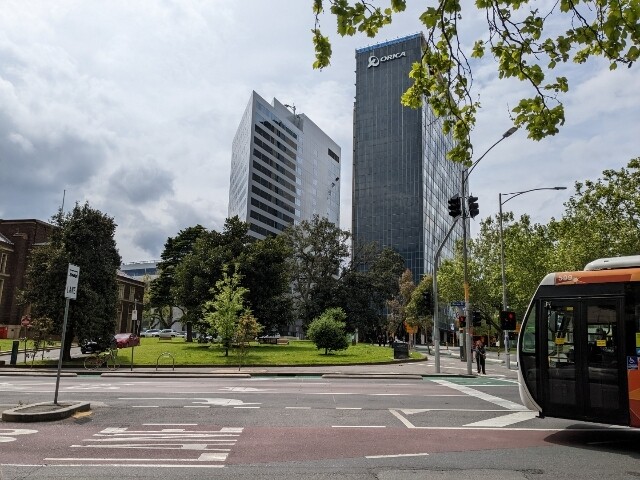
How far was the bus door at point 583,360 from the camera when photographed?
347 inches

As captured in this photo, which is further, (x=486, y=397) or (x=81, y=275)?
(x=81, y=275)

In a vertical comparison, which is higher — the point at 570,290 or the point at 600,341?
the point at 570,290

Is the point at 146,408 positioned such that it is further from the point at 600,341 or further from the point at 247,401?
the point at 600,341

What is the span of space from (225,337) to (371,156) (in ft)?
270

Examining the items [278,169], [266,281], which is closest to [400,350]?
[266,281]

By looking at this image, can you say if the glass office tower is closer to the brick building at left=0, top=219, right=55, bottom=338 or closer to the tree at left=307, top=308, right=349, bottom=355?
the brick building at left=0, top=219, right=55, bottom=338

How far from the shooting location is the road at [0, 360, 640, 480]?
6.88m

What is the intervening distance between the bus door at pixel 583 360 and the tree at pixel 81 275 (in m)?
27.2

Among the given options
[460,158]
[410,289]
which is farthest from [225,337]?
[410,289]

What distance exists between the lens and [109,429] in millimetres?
9672

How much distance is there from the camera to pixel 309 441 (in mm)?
8734

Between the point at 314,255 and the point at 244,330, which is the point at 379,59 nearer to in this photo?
the point at 314,255

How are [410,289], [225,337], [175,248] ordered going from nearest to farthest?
[225,337]
[175,248]
[410,289]

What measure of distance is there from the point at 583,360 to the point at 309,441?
16.5 ft
